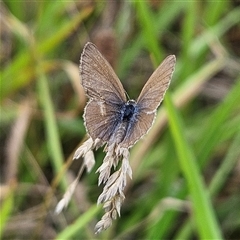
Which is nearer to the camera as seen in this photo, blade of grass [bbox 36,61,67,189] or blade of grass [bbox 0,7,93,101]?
blade of grass [bbox 36,61,67,189]

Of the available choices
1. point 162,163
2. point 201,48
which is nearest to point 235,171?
point 162,163

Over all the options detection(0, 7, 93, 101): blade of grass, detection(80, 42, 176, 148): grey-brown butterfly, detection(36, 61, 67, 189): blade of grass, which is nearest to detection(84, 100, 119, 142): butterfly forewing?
detection(80, 42, 176, 148): grey-brown butterfly

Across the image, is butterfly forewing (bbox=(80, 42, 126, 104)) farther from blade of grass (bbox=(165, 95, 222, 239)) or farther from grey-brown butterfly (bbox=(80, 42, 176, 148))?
blade of grass (bbox=(165, 95, 222, 239))

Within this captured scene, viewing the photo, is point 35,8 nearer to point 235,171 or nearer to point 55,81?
point 55,81

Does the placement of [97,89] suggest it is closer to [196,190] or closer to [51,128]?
[196,190]

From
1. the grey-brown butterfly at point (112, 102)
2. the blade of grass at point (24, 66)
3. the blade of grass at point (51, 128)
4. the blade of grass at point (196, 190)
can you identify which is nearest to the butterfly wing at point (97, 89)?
the grey-brown butterfly at point (112, 102)

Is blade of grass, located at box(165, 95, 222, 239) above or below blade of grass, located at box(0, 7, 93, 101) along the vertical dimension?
below

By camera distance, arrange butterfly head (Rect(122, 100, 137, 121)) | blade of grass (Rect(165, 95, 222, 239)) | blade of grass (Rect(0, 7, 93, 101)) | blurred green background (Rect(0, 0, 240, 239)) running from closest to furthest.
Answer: butterfly head (Rect(122, 100, 137, 121)), blade of grass (Rect(165, 95, 222, 239)), blurred green background (Rect(0, 0, 240, 239)), blade of grass (Rect(0, 7, 93, 101))
